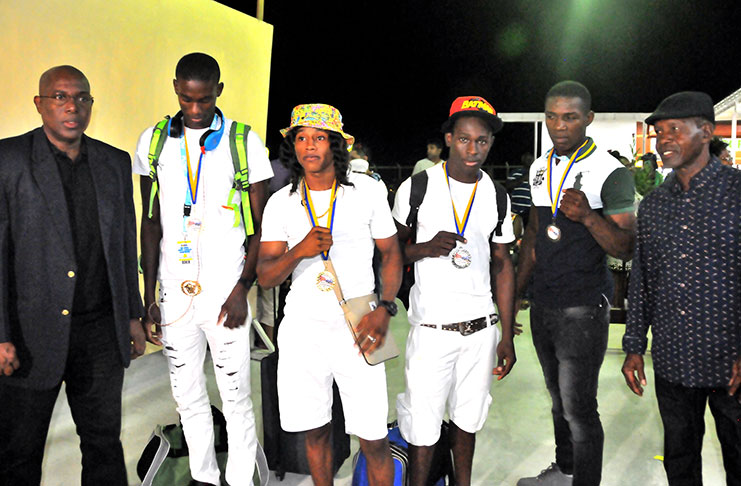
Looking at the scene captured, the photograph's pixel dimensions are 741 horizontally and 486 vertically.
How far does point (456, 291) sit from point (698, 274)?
936 mm

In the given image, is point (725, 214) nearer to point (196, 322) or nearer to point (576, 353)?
point (576, 353)

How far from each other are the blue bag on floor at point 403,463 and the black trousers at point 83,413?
1033mm

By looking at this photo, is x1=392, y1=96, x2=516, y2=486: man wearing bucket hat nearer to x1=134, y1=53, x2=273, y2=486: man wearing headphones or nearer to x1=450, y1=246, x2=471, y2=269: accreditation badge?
x1=450, y1=246, x2=471, y2=269: accreditation badge

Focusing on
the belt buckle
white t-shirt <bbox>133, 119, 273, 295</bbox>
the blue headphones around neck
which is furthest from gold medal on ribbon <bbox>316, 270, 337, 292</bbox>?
the blue headphones around neck

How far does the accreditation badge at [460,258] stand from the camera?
8.89 feet

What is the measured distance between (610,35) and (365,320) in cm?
3243

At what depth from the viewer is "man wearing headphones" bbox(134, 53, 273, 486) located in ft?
8.91

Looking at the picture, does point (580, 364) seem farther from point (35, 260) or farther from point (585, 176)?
point (35, 260)

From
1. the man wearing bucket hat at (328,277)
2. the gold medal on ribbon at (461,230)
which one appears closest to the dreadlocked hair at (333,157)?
the man wearing bucket hat at (328,277)

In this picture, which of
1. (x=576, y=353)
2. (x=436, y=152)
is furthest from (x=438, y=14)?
(x=576, y=353)

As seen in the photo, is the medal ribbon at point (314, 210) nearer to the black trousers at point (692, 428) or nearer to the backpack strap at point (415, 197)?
the backpack strap at point (415, 197)

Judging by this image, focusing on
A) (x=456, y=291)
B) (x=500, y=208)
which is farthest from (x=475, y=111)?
(x=456, y=291)

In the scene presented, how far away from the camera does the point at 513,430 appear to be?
4207 millimetres

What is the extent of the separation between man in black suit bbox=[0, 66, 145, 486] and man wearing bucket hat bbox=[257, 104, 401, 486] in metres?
0.64
